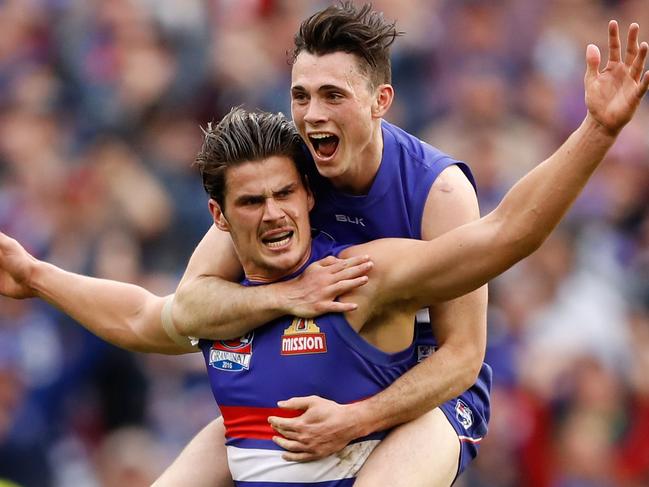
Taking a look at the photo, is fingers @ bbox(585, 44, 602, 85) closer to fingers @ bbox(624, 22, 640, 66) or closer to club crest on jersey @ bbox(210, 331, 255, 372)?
fingers @ bbox(624, 22, 640, 66)

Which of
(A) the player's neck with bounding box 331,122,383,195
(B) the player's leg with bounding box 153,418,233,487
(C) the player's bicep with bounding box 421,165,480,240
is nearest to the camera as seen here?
(C) the player's bicep with bounding box 421,165,480,240

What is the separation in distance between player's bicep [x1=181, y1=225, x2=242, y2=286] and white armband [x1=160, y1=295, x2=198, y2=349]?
16 centimetres

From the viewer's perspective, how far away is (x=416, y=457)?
5723 millimetres

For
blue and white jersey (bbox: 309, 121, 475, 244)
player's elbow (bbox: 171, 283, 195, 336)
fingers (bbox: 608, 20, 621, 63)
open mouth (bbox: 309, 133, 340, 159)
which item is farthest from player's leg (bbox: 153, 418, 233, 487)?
fingers (bbox: 608, 20, 621, 63)

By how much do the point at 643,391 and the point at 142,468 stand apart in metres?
3.21

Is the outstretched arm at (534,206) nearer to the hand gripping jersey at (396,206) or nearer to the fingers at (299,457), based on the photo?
the hand gripping jersey at (396,206)

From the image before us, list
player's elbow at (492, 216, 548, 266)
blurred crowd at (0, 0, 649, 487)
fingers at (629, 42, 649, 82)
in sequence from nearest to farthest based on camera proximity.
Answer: fingers at (629, 42, 649, 82) → player's elbow at (492, 216, 548, 266) → blurred crowd at (0, 0, 649, 487)

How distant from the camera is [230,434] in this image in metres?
5.96

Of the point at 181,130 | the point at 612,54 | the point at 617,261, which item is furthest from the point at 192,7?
the point at 612,54

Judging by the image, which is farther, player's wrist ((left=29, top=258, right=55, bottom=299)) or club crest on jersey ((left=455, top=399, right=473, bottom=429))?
player's wrist ((left=29, top=258, right=55, bottom=299))

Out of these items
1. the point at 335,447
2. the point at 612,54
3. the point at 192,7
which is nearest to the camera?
the point at 612,54

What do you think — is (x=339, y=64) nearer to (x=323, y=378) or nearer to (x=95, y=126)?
(x=323, y=378)

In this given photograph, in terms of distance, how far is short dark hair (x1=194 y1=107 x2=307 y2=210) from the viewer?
588 cm

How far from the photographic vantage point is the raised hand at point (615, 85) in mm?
5105
